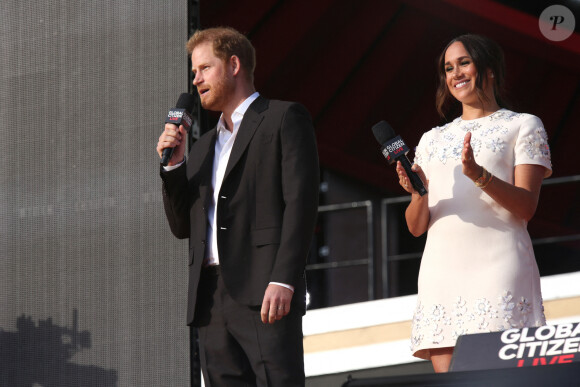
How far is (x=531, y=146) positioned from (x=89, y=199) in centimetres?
202

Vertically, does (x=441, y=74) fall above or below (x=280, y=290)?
above

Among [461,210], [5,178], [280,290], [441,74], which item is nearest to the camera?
[280,290]

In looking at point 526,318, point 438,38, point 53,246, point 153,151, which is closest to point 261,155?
point 526,318

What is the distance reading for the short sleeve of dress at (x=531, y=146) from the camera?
7.88 feet

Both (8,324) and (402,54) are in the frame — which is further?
(402,54)

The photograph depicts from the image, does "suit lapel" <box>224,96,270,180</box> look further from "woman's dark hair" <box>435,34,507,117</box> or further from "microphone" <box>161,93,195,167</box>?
"woman's dark hair" <box>435,34,507,117</box>

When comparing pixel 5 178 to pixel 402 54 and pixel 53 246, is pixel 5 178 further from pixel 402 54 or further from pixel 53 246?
pixel 402 54

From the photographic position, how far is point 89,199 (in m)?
3.81

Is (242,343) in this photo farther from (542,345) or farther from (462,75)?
(542,345)

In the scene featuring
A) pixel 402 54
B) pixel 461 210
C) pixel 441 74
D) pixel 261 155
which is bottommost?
pixel 461 210

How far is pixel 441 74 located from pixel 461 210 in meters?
0.43

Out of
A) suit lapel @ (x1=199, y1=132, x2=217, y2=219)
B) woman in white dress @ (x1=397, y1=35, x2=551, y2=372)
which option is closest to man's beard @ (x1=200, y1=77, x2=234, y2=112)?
suit lapel @ (x1=199, y1=132, x2=217, y2=219)

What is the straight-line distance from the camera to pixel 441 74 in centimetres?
263

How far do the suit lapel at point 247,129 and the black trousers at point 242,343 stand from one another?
292mm
